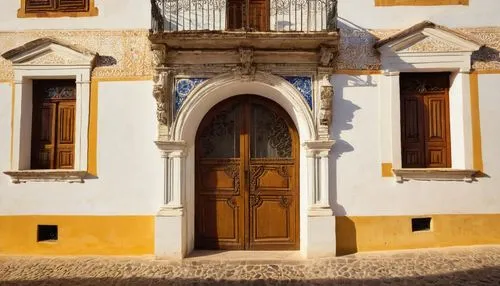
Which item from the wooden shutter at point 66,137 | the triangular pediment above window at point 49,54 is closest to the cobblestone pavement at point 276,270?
the wooden shutter at point 66,137

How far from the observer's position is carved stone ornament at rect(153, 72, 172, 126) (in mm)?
5973

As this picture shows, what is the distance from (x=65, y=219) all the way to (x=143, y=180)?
1.50 meters

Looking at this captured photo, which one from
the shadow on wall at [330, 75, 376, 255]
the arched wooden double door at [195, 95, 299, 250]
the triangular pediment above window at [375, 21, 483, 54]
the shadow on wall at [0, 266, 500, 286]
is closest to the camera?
the shadow on wall at [0, 266, 500, 286]

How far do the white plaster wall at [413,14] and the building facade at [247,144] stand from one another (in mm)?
25

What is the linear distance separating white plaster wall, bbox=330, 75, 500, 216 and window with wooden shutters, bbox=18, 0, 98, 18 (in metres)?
4.71

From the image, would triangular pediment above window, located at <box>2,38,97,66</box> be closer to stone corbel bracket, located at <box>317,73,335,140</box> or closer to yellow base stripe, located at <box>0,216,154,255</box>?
yellow base stripe, located at <box>0,216,154,255</box>

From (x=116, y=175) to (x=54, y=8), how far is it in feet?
10.7

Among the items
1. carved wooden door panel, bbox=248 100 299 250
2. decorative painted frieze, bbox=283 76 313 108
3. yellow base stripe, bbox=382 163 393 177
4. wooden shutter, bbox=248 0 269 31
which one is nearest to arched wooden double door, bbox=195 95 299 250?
carved wooden door panel, bbox=248 100 299 250

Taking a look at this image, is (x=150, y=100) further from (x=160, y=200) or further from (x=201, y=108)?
(x=160, y=200)

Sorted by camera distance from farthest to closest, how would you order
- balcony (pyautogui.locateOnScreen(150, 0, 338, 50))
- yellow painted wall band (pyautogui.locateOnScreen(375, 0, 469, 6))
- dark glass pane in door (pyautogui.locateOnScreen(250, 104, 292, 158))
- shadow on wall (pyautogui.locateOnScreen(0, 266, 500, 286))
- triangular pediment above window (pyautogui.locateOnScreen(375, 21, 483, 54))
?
1. dark glass pane in door (pyautogui.locateOnScreen(250, 104, 292, 158))
2. yellow painted wall band (pyautogui.locateOnScreen(375, 0, 469, 6))
3. triangular pediment above window (pyautogui.locateOnScreen(375, 21, 483, 54))
4. balcony (pyautogui.locateOnScreen(150, 0, 338, 50))
5. shadow on wall (pyautogui.locateOnScreen(0, 266, 500, 286))

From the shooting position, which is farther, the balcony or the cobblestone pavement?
the balcony

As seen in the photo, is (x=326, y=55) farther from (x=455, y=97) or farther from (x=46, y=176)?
(x=46, y=176)

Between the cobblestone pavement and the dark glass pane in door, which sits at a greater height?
the dark glass pane in door

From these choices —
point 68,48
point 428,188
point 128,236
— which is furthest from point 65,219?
point 428,188
